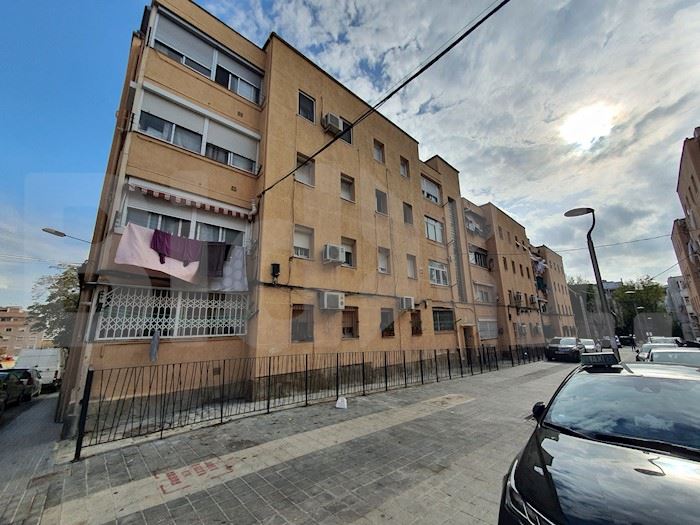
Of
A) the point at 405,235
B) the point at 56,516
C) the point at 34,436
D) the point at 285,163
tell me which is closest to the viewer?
the point at 56,516

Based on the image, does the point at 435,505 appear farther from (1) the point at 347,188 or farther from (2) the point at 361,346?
(1) the point at 347,188

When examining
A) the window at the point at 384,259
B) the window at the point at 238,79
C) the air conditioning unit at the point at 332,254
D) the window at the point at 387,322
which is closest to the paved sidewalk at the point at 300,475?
the air conditioning unit at the point at 332,254

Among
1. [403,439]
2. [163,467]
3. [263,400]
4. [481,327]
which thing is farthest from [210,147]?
[481,327]

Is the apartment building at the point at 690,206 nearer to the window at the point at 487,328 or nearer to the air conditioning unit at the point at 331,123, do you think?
the window at the point at 487,328

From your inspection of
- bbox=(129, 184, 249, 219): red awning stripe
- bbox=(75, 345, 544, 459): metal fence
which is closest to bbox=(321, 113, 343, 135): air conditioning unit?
bbox=(129, 184, 249, 219): red awning stripe

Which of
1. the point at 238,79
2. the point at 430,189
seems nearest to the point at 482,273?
the point at 430,189

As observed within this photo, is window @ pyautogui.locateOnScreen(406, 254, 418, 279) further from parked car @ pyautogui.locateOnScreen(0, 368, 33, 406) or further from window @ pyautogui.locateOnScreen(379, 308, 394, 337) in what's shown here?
parked car @ pyautogui.locateOnScreen(0, 368, 33, 406)

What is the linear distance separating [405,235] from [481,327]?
9.15 metres

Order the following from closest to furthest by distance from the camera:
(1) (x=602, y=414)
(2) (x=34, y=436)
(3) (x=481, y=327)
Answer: (1) (x=602, y=414) < (2) (x=34, y=436) < (3) (x=481, y=327)

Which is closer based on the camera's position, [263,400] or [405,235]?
[263,400]

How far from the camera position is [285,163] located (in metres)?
10.1

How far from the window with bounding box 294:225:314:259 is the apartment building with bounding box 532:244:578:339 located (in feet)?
94.2

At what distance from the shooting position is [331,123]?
11.7m

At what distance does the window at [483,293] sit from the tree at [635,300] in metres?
35.5
